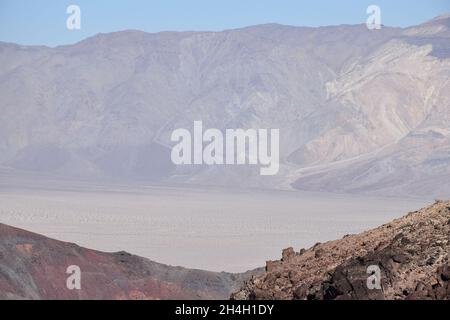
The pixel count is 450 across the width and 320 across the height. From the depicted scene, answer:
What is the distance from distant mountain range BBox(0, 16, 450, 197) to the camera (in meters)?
101

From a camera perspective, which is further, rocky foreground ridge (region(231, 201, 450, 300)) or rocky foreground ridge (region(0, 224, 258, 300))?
rocky foreground ridge (region(0, 224, 258, 300))

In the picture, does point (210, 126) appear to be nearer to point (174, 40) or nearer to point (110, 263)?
point (174, 40)

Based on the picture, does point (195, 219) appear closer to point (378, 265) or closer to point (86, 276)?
point (86, 276)

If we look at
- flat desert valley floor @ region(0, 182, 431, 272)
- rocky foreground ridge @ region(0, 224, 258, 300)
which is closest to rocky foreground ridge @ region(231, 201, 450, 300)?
rocky foreground ridge @ region(0, 224, 258, 300)

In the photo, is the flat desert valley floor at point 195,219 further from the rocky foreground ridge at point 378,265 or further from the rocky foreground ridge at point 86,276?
the rocky foreground ridge at point 378,265

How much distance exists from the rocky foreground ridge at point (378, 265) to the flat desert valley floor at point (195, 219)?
2407 cm

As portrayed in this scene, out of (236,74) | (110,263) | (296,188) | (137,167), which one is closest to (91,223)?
(110,263)

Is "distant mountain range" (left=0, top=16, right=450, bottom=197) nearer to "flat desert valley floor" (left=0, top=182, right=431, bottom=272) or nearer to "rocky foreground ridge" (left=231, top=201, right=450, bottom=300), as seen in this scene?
"flat desert valley floor" (left=0, top=182, right=431, bottom=272)

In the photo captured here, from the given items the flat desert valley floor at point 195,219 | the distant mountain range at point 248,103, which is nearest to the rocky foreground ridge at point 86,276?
the flat desert valley floor at point 195,219

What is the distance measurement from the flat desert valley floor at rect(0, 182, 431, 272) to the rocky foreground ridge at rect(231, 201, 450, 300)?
2407cm

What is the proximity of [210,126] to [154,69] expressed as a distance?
20.1 m

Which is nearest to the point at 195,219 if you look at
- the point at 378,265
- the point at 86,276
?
the point at 86,276

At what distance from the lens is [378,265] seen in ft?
55.1

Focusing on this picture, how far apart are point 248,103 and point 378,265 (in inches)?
4005
